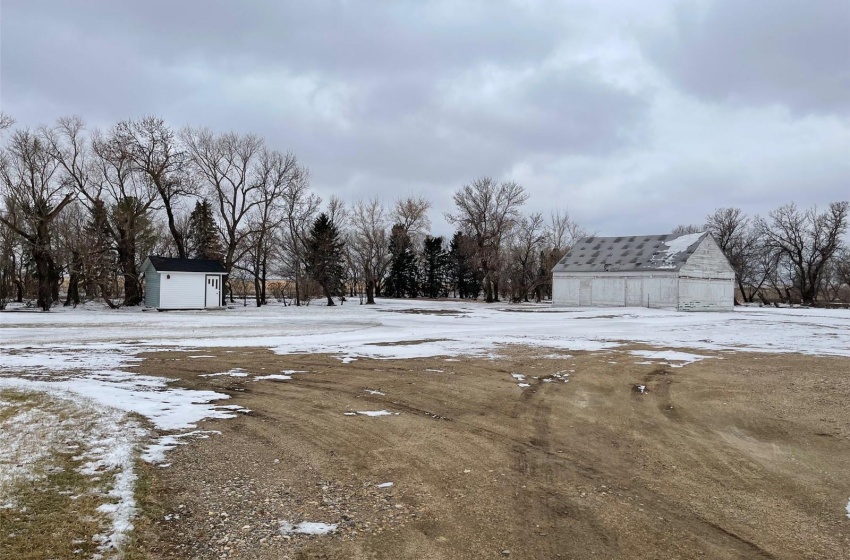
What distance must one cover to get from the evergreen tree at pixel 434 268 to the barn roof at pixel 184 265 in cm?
3809

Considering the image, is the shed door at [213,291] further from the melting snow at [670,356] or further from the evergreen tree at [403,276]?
→ the evergreen tree at [403,276]

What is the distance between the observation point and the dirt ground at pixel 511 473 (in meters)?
3.78

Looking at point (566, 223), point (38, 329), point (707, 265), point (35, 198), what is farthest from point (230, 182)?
point (566, 223)

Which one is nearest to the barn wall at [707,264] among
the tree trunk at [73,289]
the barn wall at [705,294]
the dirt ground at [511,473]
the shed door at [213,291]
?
the barn wall at [705,294]

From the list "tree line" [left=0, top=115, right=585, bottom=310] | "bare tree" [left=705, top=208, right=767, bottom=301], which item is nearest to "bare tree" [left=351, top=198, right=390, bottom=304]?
"tree line" [left=0, top=115, right=585, bottom=310]

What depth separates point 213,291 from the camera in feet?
127

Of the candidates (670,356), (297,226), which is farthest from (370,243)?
(670,356)

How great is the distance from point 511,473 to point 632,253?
43874mm

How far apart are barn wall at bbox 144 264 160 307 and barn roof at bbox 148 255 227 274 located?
57cm

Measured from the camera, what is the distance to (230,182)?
141 ft

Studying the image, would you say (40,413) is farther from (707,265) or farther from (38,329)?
(707,265)

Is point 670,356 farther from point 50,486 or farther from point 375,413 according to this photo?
point 50,486

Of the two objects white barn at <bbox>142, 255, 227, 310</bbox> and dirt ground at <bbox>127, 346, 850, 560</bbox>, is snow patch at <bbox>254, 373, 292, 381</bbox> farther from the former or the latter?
white barn at <bbox>142, 255, 227, 310</bbox>

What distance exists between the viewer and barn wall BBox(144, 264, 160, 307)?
→ 3597 centimetres
